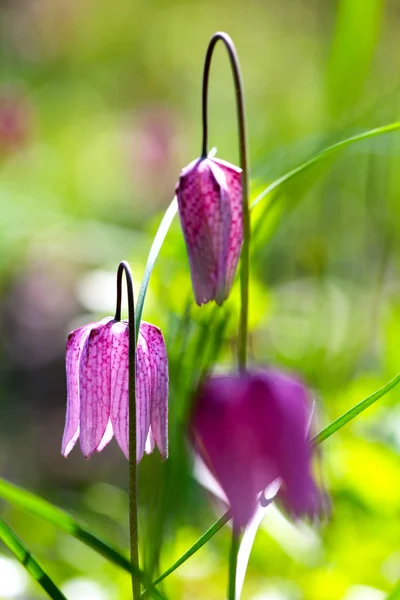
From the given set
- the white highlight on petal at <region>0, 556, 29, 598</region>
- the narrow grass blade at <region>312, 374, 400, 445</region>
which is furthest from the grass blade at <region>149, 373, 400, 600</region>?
the white highlight on petal at <region>0, 556, 29, 598</region>

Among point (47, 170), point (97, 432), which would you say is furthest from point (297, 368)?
point (47, 170)

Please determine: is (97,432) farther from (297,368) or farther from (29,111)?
(29,111)

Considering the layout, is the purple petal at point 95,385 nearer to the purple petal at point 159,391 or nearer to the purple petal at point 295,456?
the purple petal at point 159,391

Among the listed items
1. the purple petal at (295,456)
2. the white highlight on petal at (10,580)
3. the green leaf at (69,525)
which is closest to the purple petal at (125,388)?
the green leaf at (69,525)

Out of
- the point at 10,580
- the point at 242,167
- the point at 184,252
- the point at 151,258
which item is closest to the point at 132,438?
the point at 151,258

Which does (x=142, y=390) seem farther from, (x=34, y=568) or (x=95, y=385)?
(x=34, y=568)

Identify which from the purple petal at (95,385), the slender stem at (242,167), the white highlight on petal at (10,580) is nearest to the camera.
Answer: the slender stem at (242,167)

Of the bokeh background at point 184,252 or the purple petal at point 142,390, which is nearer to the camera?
the purple petal at point 142,390

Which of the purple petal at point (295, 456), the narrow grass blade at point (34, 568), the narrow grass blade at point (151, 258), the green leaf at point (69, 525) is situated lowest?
the narrow grass blade at point (34, 568)
